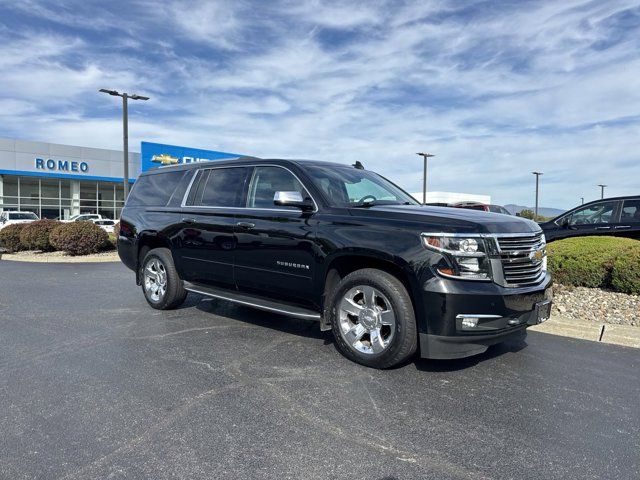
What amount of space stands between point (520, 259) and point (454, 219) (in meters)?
0.70

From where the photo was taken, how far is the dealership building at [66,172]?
32.7 metres

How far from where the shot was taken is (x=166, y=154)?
35.7 meters

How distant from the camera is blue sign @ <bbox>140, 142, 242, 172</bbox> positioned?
33.3 metres

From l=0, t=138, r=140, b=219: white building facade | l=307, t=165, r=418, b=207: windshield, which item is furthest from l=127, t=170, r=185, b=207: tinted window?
l=0, t=138, r=140, b=219: white building facade

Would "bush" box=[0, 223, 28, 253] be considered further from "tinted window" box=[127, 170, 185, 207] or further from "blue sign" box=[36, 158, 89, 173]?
"blue sign" box=[36, 158, 89, 173]

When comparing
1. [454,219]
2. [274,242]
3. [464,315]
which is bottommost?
[464,315]

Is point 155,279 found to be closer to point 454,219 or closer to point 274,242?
point 274,242

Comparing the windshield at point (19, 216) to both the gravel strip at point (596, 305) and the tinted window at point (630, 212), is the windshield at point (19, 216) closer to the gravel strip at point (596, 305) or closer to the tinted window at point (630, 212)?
the gravel strip at point (596, 305)

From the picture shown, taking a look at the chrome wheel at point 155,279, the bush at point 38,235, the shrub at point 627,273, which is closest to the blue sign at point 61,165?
the bush at point 38,235

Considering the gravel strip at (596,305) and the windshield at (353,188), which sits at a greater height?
the windshield at (353,188)

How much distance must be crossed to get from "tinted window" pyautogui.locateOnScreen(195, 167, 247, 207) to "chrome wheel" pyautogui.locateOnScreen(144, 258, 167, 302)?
1.18m

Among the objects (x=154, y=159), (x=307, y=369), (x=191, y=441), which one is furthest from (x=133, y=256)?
(x=154, y=159)

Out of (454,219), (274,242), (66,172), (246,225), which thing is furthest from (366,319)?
(66,172)

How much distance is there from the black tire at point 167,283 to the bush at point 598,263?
5.73 meters
